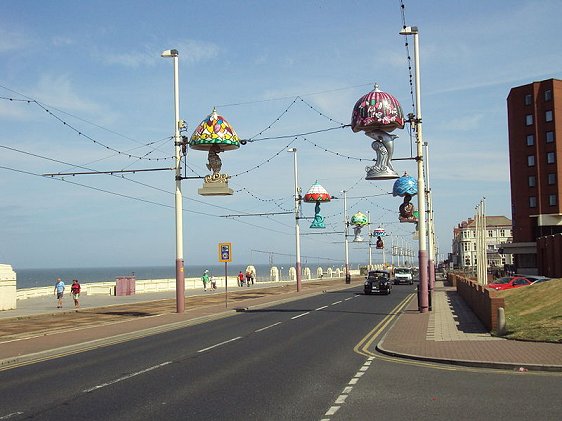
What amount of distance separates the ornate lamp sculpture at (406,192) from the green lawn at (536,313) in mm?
9154

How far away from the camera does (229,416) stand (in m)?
9.27

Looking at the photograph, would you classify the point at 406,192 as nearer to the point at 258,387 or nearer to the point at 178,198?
the point at 178,198

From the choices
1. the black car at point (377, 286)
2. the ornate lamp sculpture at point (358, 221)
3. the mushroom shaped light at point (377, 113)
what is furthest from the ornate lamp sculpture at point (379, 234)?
the mushroom shaped light at point (377, 113)

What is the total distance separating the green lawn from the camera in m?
17.4

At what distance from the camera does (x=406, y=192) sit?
132 feet

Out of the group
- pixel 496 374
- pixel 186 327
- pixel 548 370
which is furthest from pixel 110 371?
pixel 186 327

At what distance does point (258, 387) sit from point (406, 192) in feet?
98.8

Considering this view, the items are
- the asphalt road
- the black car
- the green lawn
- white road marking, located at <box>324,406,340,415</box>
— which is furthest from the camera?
the black car

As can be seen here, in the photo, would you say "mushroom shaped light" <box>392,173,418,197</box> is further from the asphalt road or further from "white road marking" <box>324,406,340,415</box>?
"white road marking" <box>324,406,340,415</box>

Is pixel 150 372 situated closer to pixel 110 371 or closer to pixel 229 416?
pixel 110 371

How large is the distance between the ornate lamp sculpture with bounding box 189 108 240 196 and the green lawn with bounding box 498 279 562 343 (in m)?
13.3

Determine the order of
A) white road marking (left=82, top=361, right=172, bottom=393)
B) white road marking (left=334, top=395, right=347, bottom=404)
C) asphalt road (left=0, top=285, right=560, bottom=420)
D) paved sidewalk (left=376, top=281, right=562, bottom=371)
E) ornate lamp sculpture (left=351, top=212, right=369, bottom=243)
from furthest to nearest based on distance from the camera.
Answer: ornate lamp sculpture (left=351, top=212, right=369, bottom=243) < paved sidewalk (left=376, top=281, right=562, bottom=371) < white road marking (left=82, top=361, right=172, bottom=393) < white road marking (left=334, top=395, right=347, bottom=404) < asphalt road (left=0, top=285, right=560, bottom=420)

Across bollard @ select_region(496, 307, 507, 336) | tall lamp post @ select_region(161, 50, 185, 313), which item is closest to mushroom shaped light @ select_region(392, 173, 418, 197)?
tall lamp post @ select_region(161, 50, 185, 313)

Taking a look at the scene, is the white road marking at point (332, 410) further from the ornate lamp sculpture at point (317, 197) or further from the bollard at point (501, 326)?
the ornate lamp sculpture at point (317, 197)
